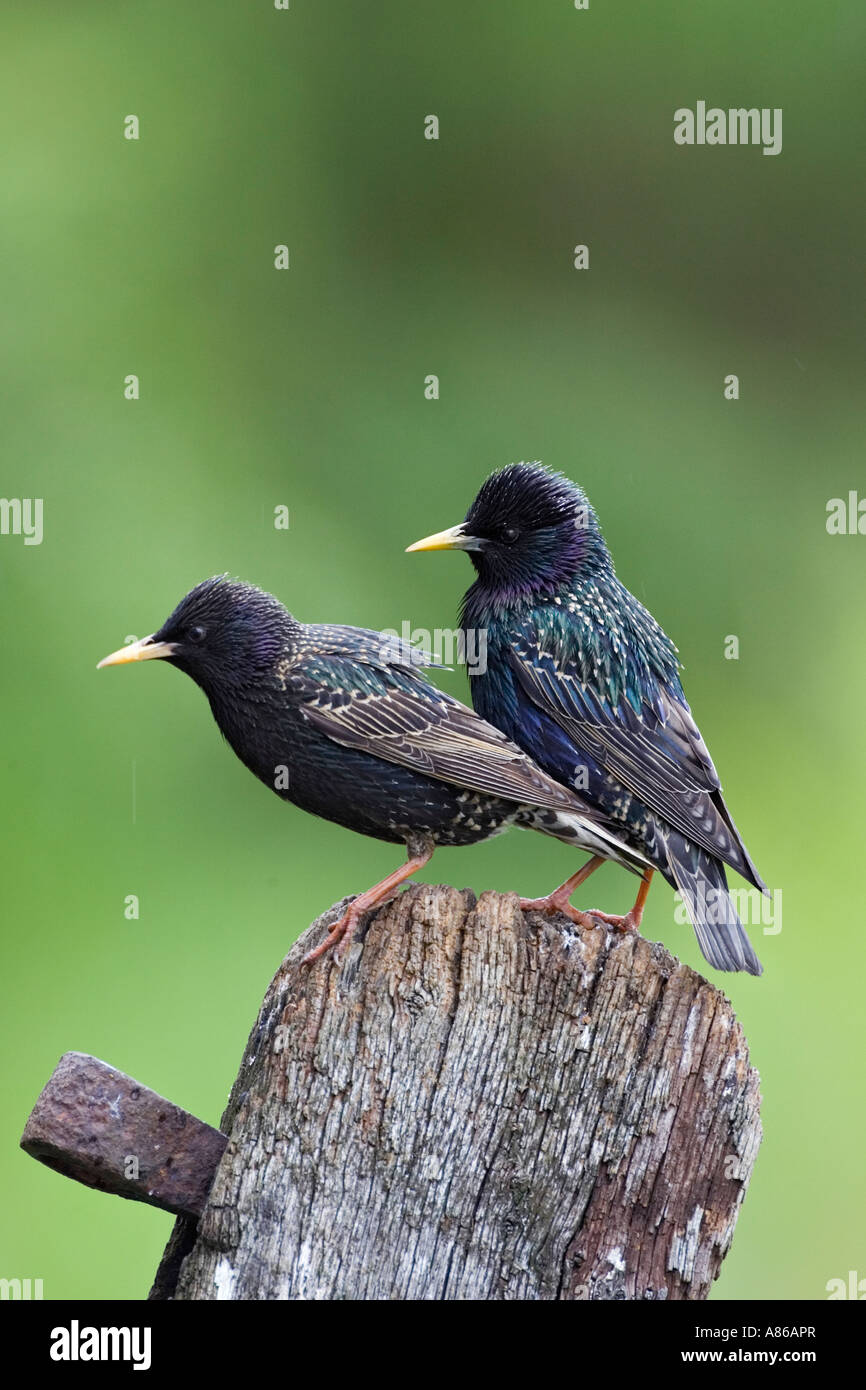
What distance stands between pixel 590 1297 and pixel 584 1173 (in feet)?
0.93

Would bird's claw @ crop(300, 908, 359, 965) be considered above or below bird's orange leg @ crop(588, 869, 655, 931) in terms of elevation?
below

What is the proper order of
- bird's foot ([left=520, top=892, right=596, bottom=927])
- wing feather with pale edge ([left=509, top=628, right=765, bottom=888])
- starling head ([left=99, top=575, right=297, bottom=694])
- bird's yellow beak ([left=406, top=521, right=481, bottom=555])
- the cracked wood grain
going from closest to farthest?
the cracked wood grain, bird's foot ([left=520, top=892, right=596, bottom=927]), starling head ([left=99, top=575, right=297, bottom=694]), wing feather with pale edge ([left=509, top=628, right=765, bottom=888]), bird's yellow beak ([left=406, top=521, right=481, bottom=555])

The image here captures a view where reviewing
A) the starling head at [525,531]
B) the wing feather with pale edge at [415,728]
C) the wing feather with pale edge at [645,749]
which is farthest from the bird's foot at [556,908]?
the starling head at [525,531]

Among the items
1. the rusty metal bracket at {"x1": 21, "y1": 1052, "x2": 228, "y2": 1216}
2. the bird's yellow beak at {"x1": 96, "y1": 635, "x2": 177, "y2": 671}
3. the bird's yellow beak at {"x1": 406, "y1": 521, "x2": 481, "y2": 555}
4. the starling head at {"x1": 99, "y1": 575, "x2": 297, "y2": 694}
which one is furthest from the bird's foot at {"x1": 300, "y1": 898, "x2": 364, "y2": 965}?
the bird's yellow beak at {"x1": 406, "y1": 521, "x2": 481, "y2": 555}

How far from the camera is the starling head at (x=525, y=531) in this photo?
16.2 ft

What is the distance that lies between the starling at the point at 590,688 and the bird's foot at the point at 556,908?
0.34m

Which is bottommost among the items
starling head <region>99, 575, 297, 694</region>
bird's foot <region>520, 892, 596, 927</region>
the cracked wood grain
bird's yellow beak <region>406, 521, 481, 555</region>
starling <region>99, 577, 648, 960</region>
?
the cracked wood grain

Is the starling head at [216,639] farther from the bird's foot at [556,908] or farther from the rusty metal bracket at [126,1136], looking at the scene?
the rusty metal bracket at [126,1136]

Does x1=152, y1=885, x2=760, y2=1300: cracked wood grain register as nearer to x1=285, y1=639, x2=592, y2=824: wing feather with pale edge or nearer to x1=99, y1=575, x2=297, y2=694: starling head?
x1=285, y1=639, x2=592, y2=824: wing feather with pale edge

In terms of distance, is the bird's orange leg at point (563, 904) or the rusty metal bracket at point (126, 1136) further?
the bird's orange leg at point (563, 904)

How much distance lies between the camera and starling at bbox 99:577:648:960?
441 cm

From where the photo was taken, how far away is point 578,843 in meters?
4.43

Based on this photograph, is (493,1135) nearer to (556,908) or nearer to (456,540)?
(556,908)

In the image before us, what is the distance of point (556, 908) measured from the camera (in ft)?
13.8
